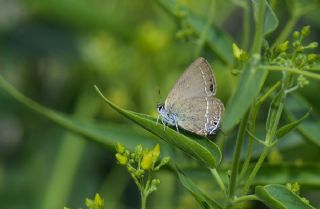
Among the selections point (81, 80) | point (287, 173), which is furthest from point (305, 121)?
point (81, 80)

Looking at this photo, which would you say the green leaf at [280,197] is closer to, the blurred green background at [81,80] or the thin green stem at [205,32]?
the thin green stem at [205,32]

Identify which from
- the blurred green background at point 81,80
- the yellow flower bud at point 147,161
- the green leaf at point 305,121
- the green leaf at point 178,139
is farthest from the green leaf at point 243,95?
the blurred green background at point 81,80

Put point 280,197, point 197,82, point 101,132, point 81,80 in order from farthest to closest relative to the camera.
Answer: point 81,80
point 101,132
point 197,82
point 280,197

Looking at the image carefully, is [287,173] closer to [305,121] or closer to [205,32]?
[305,121]

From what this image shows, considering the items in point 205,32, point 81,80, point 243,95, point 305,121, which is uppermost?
point 243,95

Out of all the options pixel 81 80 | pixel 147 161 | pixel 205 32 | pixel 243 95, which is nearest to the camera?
pixel 243 95

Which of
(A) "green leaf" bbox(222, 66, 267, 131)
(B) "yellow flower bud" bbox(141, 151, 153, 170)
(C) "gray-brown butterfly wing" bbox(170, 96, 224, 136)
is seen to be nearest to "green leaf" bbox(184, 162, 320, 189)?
(C) "gray-brown butterfly wing" bbox(170, 96, 224, 136)

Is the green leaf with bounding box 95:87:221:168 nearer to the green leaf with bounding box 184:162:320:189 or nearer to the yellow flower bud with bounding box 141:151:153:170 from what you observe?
the yellow flower bud with bounding box 141:151:153:170

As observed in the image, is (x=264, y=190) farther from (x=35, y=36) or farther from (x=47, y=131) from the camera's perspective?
(x=35, y=36)
